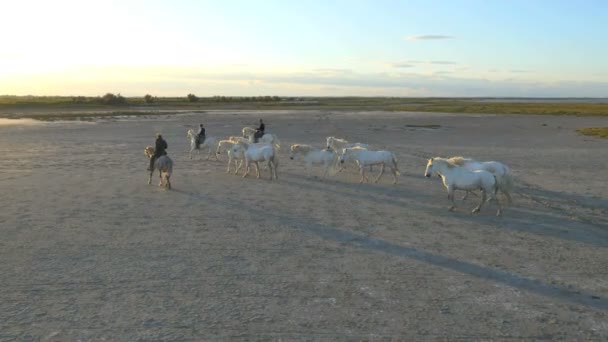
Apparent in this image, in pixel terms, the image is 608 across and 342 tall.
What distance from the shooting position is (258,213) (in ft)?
43.9

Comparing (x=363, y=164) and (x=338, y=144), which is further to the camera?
(x=338, y=144)

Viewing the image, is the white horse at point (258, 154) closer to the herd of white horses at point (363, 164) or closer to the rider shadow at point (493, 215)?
the herd of white horses at point (363, 164)

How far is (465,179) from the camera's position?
44.3 feet

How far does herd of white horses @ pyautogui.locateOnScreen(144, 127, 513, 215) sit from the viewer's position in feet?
44.5

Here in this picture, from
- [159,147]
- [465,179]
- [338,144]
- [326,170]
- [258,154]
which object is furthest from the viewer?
[338,144]

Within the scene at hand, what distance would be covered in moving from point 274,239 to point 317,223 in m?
1.70

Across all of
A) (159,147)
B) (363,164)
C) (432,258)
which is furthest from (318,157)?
(432,258)

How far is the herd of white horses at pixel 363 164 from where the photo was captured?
1357 centimetres

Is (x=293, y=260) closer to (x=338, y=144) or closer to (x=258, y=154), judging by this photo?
(x=258, y=154)

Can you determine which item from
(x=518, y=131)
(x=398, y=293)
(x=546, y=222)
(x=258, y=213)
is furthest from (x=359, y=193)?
(x=518, y=131)

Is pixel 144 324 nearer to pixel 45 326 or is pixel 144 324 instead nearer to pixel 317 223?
pixel 45 326

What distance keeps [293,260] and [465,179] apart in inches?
239

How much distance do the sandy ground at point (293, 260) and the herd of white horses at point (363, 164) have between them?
707 mm

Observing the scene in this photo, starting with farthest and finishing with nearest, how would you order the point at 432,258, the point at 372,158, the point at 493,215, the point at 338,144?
1. the point at 338,144
2. the point at 372,158
3. the point at 493,215
4. the point at 432,258
